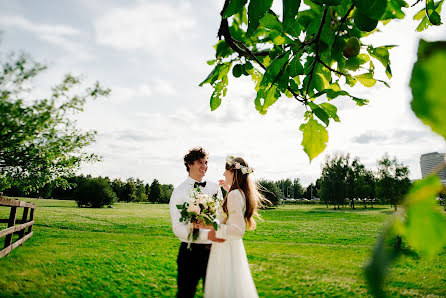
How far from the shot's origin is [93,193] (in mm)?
36125

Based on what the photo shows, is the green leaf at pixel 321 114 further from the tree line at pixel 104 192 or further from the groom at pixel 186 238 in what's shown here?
the tree line at pixel 104 192

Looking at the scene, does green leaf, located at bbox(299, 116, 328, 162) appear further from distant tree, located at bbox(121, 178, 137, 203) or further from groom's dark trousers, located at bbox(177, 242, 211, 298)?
distant tree, located at bbox(121, 178, 137, 203)

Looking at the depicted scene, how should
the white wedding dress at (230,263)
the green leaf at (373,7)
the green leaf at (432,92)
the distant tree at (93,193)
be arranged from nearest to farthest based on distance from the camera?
the green leaf at (432,92), the green leaf at (373,7), the white wedding dress at (230,263), the distant tree at (93,193)

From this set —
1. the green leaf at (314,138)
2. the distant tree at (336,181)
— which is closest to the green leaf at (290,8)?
the green leaf at (314,138)

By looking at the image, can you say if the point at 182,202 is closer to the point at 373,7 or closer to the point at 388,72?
the point at 388,72

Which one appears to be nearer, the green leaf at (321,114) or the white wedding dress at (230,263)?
the green leaf at (321,114)

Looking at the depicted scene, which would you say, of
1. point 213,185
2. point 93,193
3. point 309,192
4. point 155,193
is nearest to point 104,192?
point 93,193

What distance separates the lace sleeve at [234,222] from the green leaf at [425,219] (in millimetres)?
3981

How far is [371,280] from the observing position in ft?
0.75

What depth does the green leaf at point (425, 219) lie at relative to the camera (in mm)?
219

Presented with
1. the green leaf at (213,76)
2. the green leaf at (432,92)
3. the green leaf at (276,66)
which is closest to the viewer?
the green leaf at (432,92)

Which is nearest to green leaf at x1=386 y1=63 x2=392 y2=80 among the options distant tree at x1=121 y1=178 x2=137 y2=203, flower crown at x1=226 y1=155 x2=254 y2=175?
flower crown at x1=226 y1=155 x2=254 y2=175

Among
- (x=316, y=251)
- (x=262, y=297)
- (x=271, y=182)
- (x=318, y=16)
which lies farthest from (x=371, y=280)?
(x=271, y=182)

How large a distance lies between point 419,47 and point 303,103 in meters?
1.01
